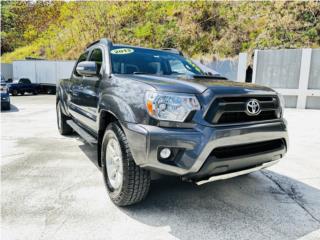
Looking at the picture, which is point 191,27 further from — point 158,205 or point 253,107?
point 158,205

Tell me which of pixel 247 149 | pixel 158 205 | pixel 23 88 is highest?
pixel 247 149

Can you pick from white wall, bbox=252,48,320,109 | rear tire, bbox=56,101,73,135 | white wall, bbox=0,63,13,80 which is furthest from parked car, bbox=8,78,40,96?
white wall, bbox=252,48,320,109

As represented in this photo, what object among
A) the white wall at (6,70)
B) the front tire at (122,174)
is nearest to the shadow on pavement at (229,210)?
the front tire at (122,174)

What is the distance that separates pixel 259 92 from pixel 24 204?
2648 mm

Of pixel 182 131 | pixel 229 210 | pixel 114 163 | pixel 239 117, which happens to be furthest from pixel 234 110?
pixel 114 163

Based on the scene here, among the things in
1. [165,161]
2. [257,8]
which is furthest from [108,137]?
[257,8]

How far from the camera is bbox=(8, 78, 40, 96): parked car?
17.3m

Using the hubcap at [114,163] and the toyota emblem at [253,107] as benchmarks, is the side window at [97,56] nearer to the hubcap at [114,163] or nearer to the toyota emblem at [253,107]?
the hubcap at [114,163]

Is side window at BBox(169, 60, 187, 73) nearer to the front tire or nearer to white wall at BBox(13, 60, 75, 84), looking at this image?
the front tire

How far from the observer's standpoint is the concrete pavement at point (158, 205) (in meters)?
2.26

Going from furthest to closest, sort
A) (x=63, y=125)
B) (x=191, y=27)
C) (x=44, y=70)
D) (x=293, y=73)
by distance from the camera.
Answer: (x=44, y=70) → (x=191, y=27) → (x=293, y=73) → (x=63, y=125)

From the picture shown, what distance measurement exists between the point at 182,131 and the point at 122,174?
0.78 meters

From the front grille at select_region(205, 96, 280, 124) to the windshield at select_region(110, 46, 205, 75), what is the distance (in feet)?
4.34

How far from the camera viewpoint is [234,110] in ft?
7.41
